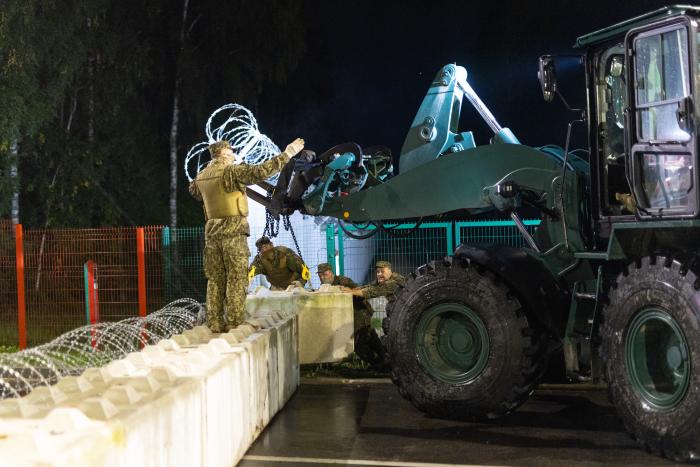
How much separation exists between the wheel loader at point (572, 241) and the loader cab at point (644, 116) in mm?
12

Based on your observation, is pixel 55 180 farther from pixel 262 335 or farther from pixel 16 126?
pixel 262 335

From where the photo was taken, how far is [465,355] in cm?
817

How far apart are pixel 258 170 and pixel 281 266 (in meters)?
5.47

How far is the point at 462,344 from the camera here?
323 inches

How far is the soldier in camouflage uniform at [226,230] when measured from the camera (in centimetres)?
829

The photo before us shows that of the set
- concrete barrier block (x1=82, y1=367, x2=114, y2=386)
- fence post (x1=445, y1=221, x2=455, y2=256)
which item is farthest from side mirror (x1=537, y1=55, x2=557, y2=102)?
fence post (x1=445, y1=221, x2=455, y2=256)

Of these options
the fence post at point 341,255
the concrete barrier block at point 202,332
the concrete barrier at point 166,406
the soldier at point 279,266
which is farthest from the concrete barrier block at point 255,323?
the fence post at point 341,255

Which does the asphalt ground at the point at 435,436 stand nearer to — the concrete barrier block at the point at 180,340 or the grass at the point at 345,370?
the concrete barrier block at the point at 180,340

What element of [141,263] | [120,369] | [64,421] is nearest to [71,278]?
[141,263]

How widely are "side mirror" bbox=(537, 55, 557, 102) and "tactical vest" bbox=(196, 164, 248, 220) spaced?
2895mm

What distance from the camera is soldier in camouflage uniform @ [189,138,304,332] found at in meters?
8.29

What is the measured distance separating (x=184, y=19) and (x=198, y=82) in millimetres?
1933

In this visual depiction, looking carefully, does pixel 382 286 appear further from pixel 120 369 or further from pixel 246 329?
pixel 120 369

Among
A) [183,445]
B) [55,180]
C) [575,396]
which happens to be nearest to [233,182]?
[183,445]
